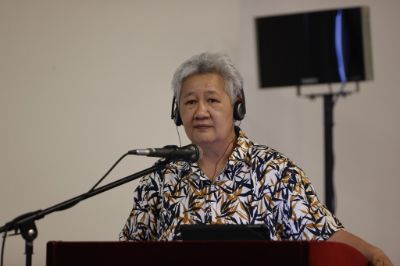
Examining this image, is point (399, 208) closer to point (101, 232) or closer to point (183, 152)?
point (101, 232)

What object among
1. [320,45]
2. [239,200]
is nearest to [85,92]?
[320,45]

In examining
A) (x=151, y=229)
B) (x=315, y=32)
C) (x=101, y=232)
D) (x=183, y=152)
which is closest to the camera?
(x=183, y=152)

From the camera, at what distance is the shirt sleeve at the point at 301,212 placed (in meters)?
2.26

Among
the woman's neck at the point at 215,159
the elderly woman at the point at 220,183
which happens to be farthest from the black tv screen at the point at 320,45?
the woman's neck at the point at 215,159

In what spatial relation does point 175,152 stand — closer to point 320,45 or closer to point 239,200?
point 239,200

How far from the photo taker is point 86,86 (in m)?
4.01

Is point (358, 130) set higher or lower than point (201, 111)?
lower

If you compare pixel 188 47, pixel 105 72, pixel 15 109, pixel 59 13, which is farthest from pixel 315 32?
pixel 15 109

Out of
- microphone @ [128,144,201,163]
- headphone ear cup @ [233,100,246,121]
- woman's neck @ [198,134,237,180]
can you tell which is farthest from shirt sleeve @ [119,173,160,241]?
microphone @ [128,144,201,163]

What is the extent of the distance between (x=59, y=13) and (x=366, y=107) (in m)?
2.05

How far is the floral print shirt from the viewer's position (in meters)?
2.31

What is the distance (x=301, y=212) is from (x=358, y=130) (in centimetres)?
218

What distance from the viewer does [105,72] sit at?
13.2 ft

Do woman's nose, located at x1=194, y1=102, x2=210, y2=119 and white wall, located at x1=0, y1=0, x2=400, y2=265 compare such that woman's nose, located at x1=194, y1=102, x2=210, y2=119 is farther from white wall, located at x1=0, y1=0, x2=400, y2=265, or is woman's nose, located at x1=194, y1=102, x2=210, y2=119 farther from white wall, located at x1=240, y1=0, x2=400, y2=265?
white wall, located at x1=240, y1=0, x2=400, y2=265
